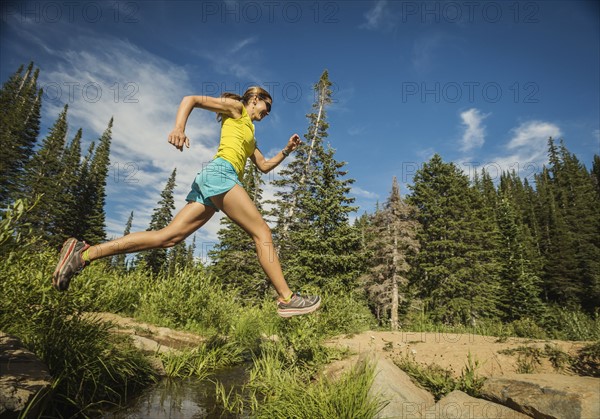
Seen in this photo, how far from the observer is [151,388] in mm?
3289

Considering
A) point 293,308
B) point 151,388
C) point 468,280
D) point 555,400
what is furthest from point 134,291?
point 468,280

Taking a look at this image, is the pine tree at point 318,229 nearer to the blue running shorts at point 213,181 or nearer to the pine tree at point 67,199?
the blue running shorts at point 213,181

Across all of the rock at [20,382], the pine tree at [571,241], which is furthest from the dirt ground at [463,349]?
the pine tree at [571,241]

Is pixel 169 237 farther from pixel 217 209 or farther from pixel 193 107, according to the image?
pixel 193 107

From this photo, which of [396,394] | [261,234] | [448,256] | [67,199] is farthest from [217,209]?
[67,199]

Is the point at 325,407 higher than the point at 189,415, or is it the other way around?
the point at 325,407

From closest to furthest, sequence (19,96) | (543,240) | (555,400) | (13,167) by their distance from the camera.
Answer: (555,400), (13,167), (19,96), (543,240)

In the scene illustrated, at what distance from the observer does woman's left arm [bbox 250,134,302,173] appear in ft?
11.4

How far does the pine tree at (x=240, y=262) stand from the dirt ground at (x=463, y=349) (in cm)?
1473

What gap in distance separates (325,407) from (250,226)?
69.9 inches

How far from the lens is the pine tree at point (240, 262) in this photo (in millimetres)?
21075

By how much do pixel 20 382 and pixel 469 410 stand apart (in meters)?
3.69

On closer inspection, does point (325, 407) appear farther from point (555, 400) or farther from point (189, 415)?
point (555, 400)

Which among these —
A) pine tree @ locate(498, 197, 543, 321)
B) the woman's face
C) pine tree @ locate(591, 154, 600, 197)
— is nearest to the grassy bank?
the woman's face
